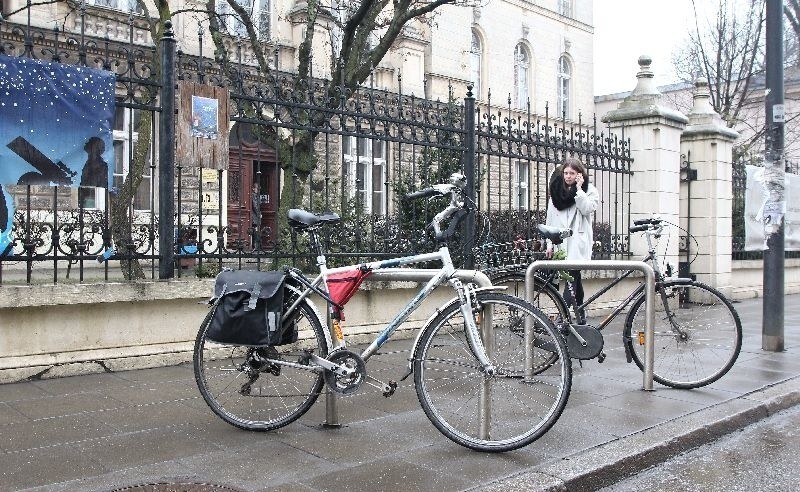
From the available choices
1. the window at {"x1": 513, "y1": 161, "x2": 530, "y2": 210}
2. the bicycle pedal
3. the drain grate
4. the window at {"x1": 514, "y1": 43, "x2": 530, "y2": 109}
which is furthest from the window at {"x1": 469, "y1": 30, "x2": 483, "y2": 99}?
the drain grate

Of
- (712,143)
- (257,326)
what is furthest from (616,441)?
(712,143)

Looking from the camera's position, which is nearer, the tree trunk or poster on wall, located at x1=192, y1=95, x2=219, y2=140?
poster on wall, located at x1=192, y1=95, x2=219, y2=140

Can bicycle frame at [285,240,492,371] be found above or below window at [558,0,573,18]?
below

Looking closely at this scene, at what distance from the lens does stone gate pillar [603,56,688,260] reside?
461 inches

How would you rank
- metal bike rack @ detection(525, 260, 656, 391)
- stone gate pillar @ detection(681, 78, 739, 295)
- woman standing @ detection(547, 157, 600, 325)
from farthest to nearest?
1. stone gate pillar @ detection(681, 78, 739, 295)
2. woman standing @ detection(547, 157, 600, 325)
3. metal bike rack @ detection(525, 260, 656, 391)

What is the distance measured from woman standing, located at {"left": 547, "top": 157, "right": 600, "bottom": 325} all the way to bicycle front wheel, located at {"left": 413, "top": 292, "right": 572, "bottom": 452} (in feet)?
8.38

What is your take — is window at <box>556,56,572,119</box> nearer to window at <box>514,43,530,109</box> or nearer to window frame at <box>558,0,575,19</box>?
window frame at <box>558,0,575,19</box>

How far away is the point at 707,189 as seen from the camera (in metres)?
13.1

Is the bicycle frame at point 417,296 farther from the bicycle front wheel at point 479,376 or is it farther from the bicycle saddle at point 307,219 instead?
the bicycle saddle at point 307,219

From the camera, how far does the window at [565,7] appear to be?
1328 inches

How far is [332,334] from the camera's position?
15.7 ft

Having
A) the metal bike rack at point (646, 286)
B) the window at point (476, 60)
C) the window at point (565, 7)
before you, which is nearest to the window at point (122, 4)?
the window at point (476, 60)

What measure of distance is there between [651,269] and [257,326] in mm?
3192

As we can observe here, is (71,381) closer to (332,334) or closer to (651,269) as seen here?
(332,334)
